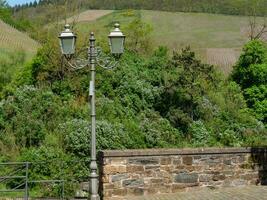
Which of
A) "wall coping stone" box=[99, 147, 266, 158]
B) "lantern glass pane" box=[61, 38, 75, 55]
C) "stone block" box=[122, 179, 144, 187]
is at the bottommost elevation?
Answer: "stone block" box=[122, 179, 144, 187]

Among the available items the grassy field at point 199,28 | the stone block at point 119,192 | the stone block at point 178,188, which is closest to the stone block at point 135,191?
the stone block at point 119,192

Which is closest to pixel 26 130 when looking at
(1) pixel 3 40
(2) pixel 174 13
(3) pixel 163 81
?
(3) pixel 163 81

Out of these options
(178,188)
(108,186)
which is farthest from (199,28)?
(108,186)

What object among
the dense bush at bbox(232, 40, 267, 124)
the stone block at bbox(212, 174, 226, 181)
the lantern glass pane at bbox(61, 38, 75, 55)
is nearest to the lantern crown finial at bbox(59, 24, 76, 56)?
the lantern glass pane at bbox(61, 38, 75, 55)

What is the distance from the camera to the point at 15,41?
1612 inches

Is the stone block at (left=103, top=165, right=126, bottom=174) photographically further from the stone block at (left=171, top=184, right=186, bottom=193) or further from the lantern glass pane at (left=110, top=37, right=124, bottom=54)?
the lantern glass pane at (left=110, top=37, right=124, bottom=54)

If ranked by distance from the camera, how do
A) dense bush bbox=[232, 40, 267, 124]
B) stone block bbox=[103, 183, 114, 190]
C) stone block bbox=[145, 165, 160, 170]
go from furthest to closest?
dense bush bbox=[232, 40, 267, 124] < stone block bbox=[145, 165, 160, 170] < stone block bbox=[103, 183, 114, 190]

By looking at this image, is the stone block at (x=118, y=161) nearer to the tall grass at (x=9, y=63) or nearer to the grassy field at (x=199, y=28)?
the tall grass at (x=9, y=63)

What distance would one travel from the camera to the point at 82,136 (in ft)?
71.2

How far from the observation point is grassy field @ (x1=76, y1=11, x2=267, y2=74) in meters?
45.1

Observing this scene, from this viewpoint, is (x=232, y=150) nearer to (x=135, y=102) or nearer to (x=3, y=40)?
(x=135, y=102)

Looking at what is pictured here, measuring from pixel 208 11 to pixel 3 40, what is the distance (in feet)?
76.6

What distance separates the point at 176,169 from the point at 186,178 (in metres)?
0.36

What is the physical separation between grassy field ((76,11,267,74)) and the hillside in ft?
18.4
